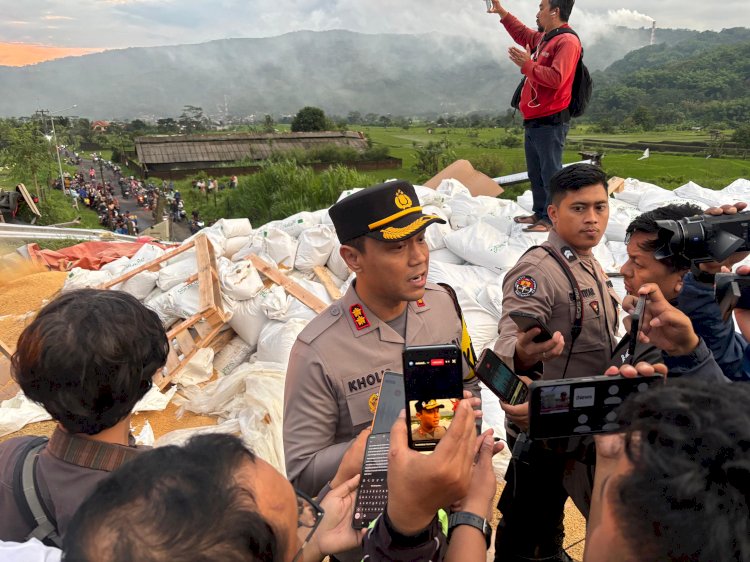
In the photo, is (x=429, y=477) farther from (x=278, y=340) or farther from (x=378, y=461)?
(x=278, y=340)

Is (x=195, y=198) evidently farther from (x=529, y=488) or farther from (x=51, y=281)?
(x=529, y=488)

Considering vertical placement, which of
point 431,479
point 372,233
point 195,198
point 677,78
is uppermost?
point 677,78

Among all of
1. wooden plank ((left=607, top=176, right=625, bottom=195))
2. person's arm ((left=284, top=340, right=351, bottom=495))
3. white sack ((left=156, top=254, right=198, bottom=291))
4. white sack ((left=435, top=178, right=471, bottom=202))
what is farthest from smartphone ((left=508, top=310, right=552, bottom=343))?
wooden plank ((left=607, top=176, right=625, bottom=195))

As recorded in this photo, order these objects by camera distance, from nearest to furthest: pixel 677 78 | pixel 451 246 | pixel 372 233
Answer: pixel 372 233 → pixel 451 246 → pixel 677 78

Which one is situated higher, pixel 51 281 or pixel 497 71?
pixel 497 71

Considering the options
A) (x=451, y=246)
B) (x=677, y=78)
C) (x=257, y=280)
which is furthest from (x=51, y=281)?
(x=677, y=78)

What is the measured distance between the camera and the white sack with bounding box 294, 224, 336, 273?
4723mm

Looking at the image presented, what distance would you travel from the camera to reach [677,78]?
1604 inches

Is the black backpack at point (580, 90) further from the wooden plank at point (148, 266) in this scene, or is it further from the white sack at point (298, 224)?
the wooden plank at point (148, 266)

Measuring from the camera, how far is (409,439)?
3.06 ft

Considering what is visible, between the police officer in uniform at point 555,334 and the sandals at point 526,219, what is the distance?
97.2 inches

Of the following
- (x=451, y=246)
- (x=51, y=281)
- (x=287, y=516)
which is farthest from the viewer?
(x=51, y=281)

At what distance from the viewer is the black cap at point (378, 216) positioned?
1520 millimetres

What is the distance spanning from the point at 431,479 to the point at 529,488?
0.86 meters
